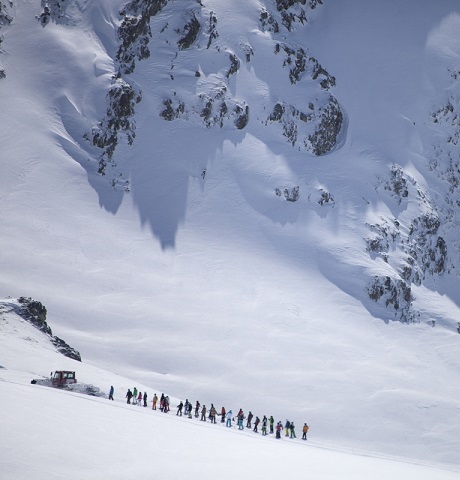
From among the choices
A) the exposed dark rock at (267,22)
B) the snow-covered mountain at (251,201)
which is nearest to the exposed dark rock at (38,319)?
the snow-covered mountain at (251,201)

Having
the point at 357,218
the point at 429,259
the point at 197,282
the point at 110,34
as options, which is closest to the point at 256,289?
the point at 197,282

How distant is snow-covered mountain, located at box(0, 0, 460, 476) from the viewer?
54906 millimetres

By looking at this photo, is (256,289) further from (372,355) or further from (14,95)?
(14,95)

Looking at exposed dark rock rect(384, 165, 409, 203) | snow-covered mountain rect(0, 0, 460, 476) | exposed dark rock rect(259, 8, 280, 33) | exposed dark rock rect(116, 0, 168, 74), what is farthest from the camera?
exposed dark rock rect(259, 8, 280, 33)

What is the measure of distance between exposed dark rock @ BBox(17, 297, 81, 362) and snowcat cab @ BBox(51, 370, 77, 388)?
10172mm

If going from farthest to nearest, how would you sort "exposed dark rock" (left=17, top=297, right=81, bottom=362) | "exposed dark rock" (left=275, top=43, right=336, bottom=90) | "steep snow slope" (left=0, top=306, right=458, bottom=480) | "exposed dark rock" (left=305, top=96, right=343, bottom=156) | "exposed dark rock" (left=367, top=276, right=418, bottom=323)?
"exposed dark rock" (left=275, top=43, right=336, bottom=90), "exposed dark rock" (left=305, top=96, right=343, bottom=156), "exposed dark rock" (left=367, top=276, right=418, bottom=323), "exposed dark rock" (left=17, top=297, right=81, bottom=362), "steep snow slope" (left=0, top=306, right=458, bottom=480)

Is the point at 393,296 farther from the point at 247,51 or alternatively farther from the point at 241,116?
the point at 247,51

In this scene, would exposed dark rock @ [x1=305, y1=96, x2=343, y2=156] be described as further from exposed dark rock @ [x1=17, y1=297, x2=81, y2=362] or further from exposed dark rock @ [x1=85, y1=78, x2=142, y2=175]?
exposed dark rock @ [x1=17, y1=297, x2=81, y2=362]

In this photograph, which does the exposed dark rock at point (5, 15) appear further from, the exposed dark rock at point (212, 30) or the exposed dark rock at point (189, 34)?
the exposed dark rock at point (212, 30)

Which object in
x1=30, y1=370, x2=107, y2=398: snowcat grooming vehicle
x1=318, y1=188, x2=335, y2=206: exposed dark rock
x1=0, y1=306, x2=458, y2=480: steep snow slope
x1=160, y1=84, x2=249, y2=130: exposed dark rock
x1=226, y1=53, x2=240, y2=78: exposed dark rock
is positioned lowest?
Answer: x1=0, y1=306, x2=458, y2=480: steep snow slope

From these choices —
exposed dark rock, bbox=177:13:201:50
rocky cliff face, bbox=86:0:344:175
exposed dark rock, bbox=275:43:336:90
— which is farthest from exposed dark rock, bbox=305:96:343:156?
exposed dark rock, bbox=177:13:201:50

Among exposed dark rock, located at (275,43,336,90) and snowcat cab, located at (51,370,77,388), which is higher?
exposed dark rock, located at (275,43,336,90)

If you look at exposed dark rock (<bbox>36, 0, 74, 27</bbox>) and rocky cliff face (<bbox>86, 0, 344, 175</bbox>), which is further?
exposed dark rock (<bbox>36, 0, 74, 27</bbox>)

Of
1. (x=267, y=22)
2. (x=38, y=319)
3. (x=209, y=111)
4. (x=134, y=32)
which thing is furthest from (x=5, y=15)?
(x=38, y=319)
